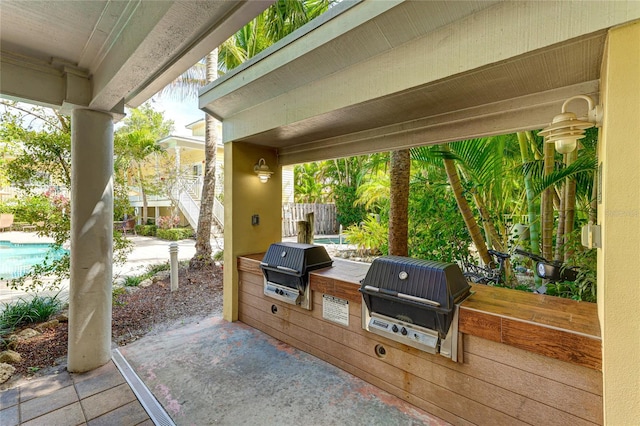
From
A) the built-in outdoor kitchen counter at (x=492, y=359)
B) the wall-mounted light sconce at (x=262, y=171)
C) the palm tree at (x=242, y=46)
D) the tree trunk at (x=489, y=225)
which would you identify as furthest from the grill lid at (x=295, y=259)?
the palm tree at (x=242, y=46)

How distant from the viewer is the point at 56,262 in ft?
11.9

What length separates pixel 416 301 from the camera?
2031mm

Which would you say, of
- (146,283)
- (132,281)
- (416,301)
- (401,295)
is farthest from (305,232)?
(132,281)

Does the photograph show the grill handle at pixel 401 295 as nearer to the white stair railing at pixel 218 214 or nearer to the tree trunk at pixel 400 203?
the tree trunk at pixel 400 203

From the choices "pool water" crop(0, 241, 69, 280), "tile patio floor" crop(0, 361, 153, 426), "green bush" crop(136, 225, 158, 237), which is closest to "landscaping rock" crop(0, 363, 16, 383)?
"tile patio floor" crop(0, 361, 153, 426)

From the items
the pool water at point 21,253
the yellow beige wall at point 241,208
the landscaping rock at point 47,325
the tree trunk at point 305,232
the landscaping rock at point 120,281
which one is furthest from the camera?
the pool water at point 21,253

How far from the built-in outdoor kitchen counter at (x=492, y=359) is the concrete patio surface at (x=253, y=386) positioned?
0.19 m

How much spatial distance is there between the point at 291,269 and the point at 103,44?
2576 millimetres

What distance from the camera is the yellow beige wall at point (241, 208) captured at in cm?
388

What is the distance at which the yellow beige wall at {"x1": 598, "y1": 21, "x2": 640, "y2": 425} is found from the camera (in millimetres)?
1256

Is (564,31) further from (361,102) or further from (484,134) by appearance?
(361,102)

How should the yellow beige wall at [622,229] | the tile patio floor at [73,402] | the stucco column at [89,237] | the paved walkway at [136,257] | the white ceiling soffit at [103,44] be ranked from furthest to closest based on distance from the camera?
the paved walkway at [136,257] < the stucco column at [89,237] < the tile patio floor at [73,402] < the white ceiling soffit at [103,44] < the yellow beige wall at [622,229]

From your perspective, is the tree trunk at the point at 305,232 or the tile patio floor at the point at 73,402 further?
the tree trunk at the point at 305,232

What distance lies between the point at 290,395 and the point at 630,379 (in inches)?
86.6
